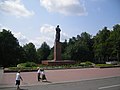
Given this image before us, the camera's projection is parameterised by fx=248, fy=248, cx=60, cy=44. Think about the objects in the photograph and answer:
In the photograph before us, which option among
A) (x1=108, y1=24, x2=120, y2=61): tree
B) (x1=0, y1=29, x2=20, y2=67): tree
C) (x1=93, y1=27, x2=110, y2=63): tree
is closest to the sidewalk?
(x1=0, y1=29, x2=20, y2=67): tree

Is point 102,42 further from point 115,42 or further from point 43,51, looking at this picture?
point 43,51

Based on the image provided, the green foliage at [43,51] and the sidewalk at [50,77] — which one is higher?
the green foliage at [43,51]

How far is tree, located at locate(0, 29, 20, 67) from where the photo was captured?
214 ft

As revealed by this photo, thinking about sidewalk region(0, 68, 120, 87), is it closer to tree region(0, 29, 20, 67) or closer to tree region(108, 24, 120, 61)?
tree region(0, 29, 20, 67)

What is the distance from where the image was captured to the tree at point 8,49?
6531 centimetres

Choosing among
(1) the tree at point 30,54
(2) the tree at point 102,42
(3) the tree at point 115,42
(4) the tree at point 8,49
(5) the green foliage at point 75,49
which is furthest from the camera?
(1) the tree at point 30,54

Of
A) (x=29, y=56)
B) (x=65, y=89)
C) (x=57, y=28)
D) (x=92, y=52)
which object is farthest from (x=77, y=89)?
(x=92, y=52)

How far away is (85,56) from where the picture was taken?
91.4 m

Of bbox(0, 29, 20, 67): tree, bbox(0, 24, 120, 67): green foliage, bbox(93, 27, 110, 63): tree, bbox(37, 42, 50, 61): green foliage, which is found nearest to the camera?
bbox(0, 29, 20, 67): tree

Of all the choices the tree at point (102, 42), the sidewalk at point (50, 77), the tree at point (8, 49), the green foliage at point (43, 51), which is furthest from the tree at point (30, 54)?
the sidewalk at point (50, 77)

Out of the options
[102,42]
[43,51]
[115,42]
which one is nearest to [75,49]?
[102,42]

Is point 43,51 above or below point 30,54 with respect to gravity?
above

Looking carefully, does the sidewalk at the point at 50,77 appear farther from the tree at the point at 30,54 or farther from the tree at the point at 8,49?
the tree at the point at 30,54

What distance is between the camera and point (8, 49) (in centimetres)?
6694
